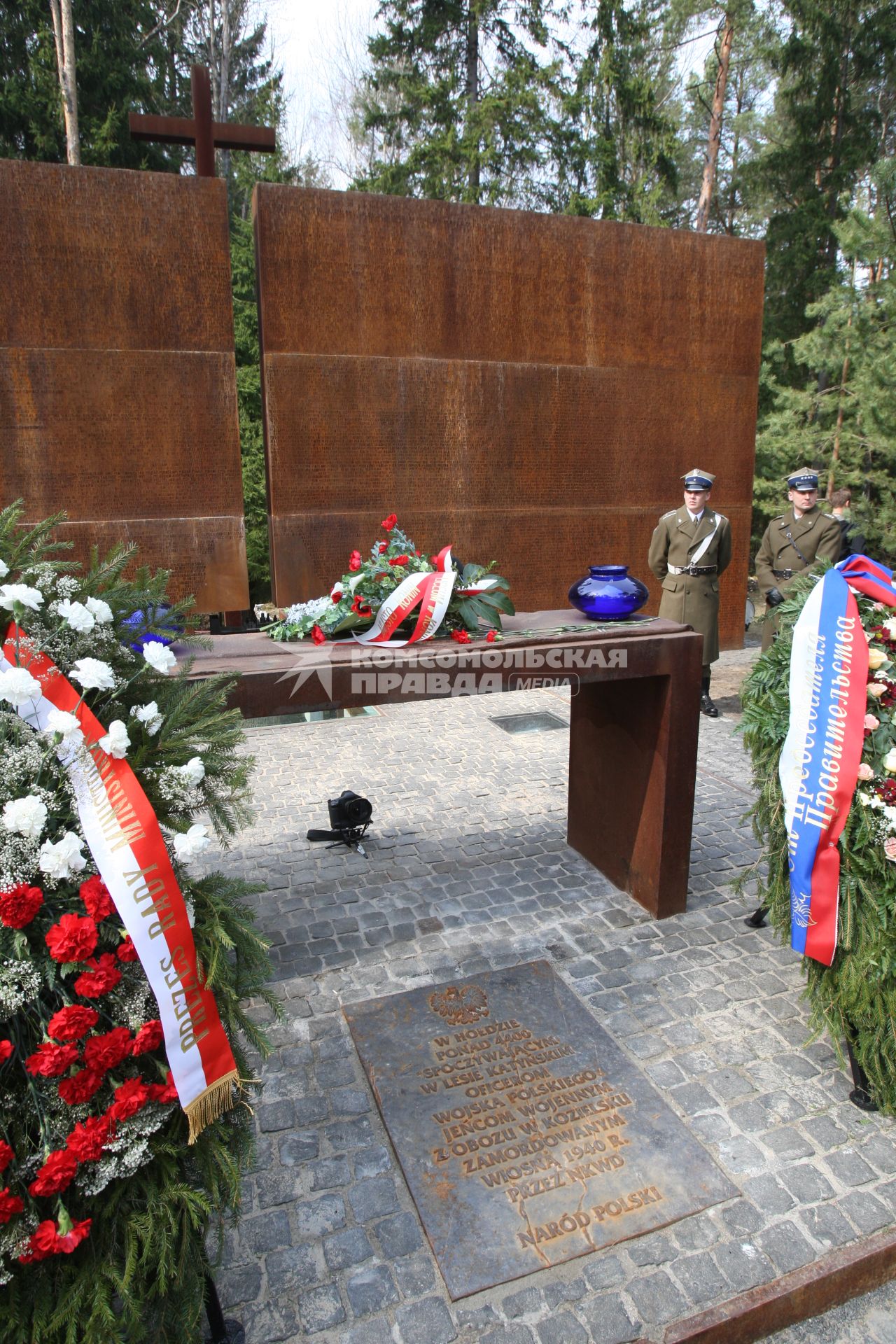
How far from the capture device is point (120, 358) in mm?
5945

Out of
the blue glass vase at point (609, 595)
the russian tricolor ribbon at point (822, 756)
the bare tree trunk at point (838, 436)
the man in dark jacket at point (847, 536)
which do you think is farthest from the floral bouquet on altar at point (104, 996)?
the bare tree trunk at point (838, 436)

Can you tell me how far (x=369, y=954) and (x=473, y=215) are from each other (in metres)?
5.87

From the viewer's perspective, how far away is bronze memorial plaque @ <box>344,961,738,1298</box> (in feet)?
6.65

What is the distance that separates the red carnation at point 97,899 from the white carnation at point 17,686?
1.17 ft

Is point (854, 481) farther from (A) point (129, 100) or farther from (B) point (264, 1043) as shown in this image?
(A) point (129, 100)

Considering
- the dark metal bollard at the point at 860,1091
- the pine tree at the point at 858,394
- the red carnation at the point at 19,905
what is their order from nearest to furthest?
the red carnation at the point at 19,905 < the dark metal bollard at the point at 860,1091 < the pine tree at the point at 858,394

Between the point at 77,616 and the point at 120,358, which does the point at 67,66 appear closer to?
the point at 120,358

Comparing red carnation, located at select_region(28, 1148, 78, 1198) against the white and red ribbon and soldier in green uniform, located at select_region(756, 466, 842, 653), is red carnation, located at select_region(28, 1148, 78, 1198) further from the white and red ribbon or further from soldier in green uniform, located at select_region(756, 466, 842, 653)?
soldier in green uniform, located at select_region(756, 466, 842, 653)

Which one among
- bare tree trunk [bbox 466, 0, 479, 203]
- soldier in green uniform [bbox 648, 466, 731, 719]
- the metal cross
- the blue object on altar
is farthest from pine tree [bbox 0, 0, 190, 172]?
the blue object on altar

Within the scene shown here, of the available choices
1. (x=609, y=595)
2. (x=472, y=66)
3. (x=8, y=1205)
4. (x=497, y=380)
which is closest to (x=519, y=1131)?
(x=8, y=1205)

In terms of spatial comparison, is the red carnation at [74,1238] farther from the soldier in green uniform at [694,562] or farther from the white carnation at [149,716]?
the soldier in green uniform at [694,562]

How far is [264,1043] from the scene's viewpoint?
5.70ft

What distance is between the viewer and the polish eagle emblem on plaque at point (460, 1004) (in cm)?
281

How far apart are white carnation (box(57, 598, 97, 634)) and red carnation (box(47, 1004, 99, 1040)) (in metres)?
0.73
